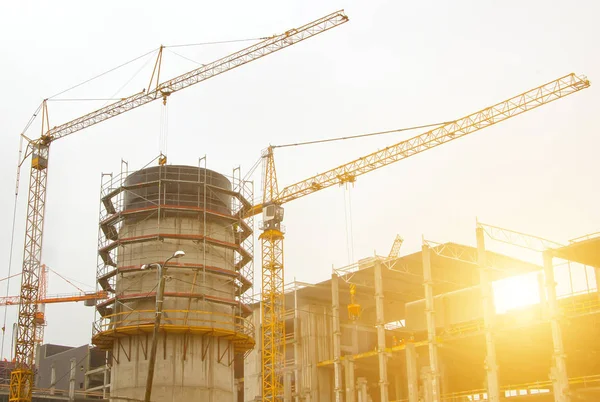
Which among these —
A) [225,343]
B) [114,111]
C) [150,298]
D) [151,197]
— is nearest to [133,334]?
[150,298]

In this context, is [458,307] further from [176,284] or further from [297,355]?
[176,284]

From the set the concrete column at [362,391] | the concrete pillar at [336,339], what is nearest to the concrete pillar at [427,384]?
the concrete column at [362,391]

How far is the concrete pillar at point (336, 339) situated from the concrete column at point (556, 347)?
72.3ft

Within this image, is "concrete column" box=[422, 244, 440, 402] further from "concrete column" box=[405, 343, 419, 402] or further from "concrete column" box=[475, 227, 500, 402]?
"concrete column" box=[475, 227, 500, 402]

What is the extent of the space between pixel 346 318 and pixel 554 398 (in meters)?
27.4

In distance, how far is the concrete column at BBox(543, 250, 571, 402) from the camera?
55.8m

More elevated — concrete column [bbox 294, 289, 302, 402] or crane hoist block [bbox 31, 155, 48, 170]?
crane hoist block [bbox 31, 155, 48, 170]

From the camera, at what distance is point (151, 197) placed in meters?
56.5

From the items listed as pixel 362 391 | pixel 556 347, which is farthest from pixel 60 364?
pixel 556 347

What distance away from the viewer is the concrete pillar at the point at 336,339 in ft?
238

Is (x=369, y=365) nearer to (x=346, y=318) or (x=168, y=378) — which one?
(x=346, y=318)

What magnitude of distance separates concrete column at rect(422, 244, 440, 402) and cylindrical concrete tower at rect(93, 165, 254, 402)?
681 inches

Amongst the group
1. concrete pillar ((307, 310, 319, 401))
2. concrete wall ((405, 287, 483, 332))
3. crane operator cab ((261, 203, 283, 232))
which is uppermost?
crane operator cab ((261, 203, 283, 232))

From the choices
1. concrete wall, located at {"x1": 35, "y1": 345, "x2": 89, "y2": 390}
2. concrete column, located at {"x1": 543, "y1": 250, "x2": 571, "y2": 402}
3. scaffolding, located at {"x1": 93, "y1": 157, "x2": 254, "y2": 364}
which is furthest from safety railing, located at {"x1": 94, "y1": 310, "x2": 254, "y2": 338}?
concrete wall, located at {"x1": 35, "y1": 345, "x2": 89, "y2": 390}
